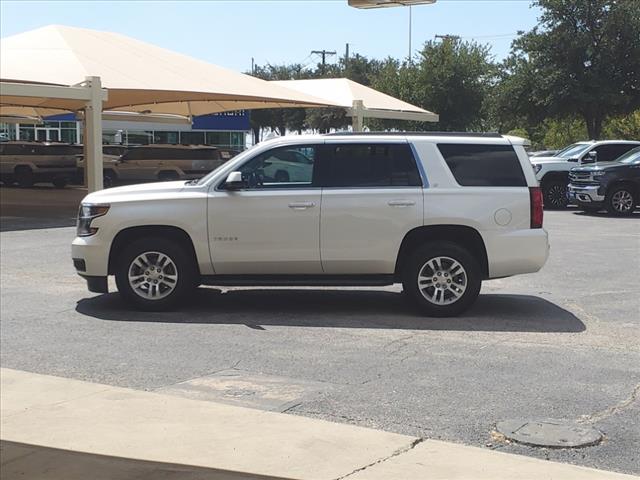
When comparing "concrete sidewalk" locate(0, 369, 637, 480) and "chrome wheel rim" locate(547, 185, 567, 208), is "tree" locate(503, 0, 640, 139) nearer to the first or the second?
"chrome wheel rim" locate(547, 185, 567, 208)

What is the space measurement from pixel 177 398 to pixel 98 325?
2838 millimetres

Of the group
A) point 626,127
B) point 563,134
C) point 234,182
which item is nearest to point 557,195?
point 234,182

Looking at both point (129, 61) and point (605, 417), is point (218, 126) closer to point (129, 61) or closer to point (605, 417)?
point (129, 61)

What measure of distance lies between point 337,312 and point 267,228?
1.28 m

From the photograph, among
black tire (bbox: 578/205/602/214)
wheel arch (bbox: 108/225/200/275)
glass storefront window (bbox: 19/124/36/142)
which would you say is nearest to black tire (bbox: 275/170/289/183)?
wheel arch (bbox: 108/225/200/275)

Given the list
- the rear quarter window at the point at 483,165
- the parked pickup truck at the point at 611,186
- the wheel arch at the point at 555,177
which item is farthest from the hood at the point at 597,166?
the rear quarter window at the point at 483,165

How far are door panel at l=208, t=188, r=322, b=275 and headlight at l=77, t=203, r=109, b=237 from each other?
4.04ft

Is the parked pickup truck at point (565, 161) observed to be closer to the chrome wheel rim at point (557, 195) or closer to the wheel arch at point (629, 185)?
the chrome wheel rim at point (557, 195)

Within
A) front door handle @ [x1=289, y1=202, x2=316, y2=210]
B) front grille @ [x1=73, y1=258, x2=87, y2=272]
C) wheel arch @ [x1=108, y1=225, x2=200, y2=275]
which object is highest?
front door handle @ [x1=289, y1=202, x2=316, y2=210]

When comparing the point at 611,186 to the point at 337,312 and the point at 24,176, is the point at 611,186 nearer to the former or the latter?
the point at 337,312

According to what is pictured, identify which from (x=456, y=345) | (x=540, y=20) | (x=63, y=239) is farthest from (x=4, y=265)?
(x=540, y=20)

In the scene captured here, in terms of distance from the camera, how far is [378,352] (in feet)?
24.9

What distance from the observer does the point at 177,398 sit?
628 cm

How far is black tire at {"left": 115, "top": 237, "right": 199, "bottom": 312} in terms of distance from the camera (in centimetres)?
910
